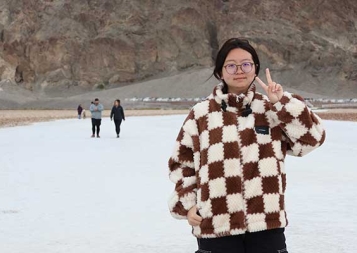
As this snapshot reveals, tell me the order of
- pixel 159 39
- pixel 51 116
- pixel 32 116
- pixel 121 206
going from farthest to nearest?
pixel 159 39, pixel 51 116, pixel 32 116, pixel 121 206

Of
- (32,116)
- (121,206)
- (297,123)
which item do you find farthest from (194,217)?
(32,116)

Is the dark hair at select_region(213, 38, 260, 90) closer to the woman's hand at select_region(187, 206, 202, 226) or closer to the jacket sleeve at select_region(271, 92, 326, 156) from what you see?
the jacket sleeve at select_region(271, 92, 326, 156)

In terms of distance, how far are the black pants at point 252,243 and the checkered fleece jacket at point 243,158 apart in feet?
0.11

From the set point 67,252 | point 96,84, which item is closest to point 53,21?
point 96,84

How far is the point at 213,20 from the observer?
103500mm

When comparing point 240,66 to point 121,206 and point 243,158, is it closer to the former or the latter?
point 243,158

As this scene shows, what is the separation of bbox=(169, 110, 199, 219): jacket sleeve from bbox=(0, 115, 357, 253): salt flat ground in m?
2.23

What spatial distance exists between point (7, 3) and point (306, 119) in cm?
10439

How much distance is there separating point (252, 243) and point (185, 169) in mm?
447

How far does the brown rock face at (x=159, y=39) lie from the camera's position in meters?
95.8

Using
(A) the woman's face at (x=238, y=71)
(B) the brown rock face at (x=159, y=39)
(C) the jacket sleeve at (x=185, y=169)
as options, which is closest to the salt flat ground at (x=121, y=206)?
(C) the jacket sleeve at (x=185, y=169)

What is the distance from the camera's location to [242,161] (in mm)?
2557

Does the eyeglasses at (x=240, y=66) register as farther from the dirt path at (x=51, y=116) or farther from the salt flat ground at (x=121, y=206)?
the dirt path at (x=51, y=116)

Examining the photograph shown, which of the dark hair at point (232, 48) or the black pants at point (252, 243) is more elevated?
the dark hair at point (232, 48)
